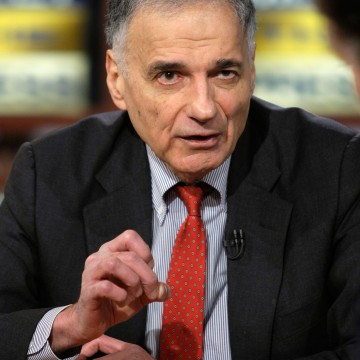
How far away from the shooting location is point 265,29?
460 cm

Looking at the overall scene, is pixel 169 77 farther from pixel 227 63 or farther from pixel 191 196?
pixel 191 196

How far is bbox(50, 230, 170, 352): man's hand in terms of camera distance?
6.09 ft

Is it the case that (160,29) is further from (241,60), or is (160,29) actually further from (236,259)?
(236,259)

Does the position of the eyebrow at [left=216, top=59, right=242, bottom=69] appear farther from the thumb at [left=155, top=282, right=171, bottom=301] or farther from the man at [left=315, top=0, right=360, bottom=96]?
the man at [left=315, top=0, right=360, bottom=96]

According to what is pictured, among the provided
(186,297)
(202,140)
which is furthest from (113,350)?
(202,140)

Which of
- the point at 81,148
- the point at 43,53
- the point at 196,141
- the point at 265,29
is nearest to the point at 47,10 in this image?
the point at 43,53

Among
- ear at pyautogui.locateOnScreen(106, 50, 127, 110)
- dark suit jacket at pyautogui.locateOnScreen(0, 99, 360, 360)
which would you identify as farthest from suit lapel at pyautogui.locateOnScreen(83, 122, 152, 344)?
ear at pyautogui.locateOnScreen(106, 50, 127, 110)

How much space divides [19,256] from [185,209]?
42 centimetres

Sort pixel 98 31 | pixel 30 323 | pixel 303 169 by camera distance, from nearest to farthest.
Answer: pixel 30 323 < pixel 303 169 < pixel 98 31

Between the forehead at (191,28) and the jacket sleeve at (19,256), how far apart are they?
474 mm

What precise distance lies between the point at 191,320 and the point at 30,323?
37 centimetres

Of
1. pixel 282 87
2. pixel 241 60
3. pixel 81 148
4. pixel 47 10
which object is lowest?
pixel 282 87

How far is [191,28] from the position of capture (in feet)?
6.78

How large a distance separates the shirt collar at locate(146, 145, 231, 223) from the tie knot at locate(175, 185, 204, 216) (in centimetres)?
2
